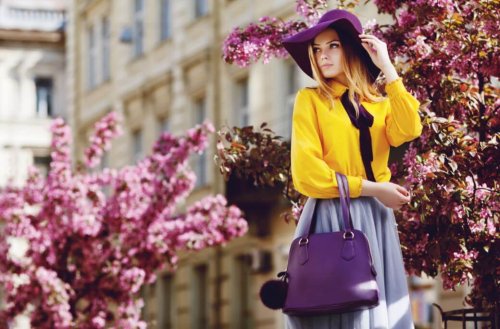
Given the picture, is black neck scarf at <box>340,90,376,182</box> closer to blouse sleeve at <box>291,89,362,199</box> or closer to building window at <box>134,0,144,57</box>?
blouse sleeve at <box>291,89,362,199</box>

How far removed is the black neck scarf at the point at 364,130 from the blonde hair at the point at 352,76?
0.22 feet

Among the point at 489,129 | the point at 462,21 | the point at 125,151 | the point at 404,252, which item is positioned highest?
the point at 125,151

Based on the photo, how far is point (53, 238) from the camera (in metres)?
16.9

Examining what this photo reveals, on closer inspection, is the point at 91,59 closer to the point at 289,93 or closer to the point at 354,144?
the point at 289,93

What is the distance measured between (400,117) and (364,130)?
6.7 inches

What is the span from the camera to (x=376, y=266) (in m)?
6.71

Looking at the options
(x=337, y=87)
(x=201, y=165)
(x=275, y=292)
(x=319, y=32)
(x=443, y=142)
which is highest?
(x=201, y=165)

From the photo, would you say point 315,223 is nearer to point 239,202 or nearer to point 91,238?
point 91,238

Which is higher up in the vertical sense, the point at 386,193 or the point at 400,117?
the point at 400,117

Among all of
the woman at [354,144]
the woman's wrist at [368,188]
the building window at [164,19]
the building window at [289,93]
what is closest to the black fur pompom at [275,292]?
the woman at [354,144]

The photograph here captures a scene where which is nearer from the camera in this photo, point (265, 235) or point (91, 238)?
point (91, 238)

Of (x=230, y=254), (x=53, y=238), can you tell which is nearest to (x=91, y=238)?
(x=53, y=238)

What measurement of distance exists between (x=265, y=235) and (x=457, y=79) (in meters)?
16.5

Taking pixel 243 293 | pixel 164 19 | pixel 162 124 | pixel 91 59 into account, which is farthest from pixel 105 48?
pixel 243 293
